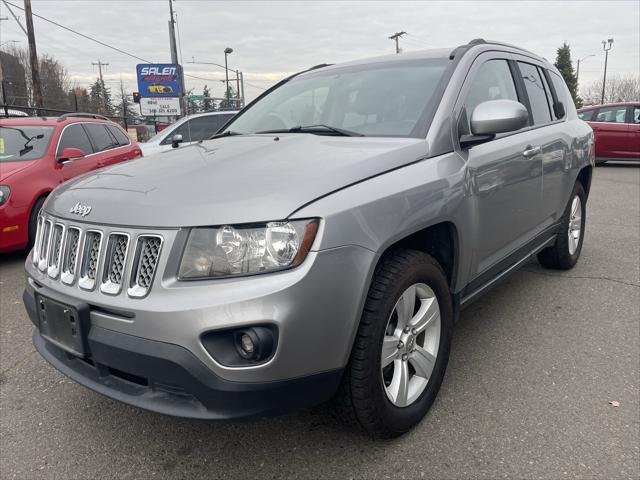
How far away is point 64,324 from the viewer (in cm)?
202

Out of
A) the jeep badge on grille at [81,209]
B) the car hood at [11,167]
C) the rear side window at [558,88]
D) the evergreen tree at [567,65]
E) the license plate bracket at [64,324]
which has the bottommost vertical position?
the license plate bracket at [64,324]

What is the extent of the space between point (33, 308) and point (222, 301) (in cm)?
107

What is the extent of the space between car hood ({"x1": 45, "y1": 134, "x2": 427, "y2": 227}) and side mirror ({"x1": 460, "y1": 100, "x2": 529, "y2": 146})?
33cm

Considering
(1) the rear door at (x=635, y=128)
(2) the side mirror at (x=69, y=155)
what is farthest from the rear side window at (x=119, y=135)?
(1) the rear door at (x=635, y=128)

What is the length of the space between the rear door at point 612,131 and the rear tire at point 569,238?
33.1 ft

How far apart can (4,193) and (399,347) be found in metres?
4.85

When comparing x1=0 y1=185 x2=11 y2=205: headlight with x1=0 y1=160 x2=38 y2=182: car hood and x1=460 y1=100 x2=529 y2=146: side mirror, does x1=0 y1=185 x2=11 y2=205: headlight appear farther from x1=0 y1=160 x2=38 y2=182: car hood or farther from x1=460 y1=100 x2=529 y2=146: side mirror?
x1=460 y1=100 x2=529 y2=146: side mirror

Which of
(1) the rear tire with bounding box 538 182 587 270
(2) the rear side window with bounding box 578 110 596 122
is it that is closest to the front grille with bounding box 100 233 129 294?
(1) the rear tire with bounding box 538 182 587 270

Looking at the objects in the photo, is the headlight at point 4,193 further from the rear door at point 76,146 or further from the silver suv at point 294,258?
the silver suv at point 294,258

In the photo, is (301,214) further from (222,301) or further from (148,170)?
(148,170)

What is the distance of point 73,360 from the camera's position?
2180 mm

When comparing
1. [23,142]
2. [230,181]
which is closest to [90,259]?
[230,181]

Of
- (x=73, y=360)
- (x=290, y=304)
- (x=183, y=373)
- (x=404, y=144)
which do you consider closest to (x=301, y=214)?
(x=290, y=304)

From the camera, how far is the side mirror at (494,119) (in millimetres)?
2547
